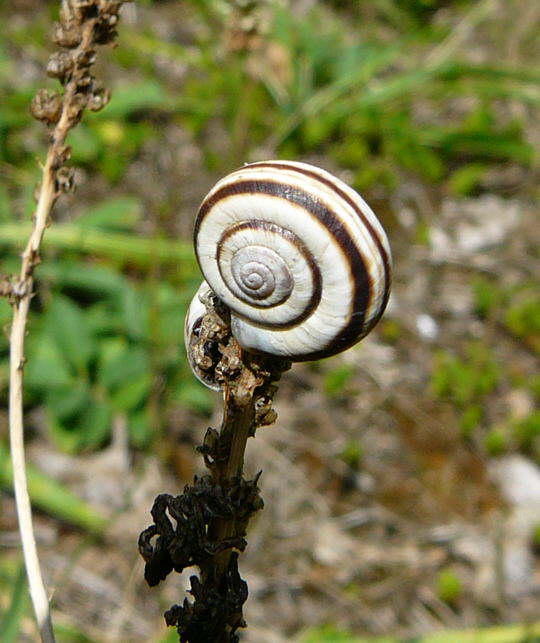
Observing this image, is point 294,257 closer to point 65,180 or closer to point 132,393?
point 65,180

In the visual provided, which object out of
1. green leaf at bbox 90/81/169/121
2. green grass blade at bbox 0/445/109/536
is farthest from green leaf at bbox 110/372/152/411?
green leaf at bbox 90/81/169/121

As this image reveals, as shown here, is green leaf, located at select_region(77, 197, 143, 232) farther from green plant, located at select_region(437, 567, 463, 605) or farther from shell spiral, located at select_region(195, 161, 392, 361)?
Result: shell spiral, located at select_region(195, 161, 392, 361)

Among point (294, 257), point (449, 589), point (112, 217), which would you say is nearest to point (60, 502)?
point (112, 217)

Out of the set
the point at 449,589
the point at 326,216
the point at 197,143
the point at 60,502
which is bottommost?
the point at 326,216

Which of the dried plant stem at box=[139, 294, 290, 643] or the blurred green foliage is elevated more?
the blurred green foliage

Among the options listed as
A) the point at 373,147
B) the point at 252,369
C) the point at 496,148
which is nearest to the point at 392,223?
the point at 373,147

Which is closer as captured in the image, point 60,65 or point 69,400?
point 60,65

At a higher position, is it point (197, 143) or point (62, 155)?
point (197, 143)
